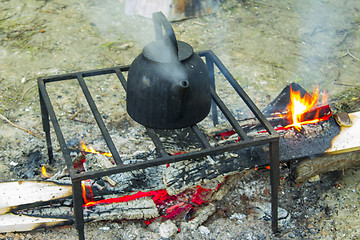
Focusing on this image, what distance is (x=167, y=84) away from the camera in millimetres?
2533

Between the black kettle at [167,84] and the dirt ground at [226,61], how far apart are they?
3.29 ft

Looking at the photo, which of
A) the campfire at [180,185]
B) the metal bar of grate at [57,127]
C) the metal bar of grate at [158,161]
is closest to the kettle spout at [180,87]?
the metal bar of grate at [158,161]

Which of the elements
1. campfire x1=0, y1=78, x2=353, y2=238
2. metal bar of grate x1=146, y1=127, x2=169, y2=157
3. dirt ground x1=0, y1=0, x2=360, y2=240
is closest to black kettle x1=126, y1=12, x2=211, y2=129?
metal bar of grate x1=146, y1=127, x2=169, y2=157

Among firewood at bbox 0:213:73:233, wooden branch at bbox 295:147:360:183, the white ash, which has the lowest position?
the white ash

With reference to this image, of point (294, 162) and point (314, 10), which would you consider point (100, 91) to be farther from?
point (314, 10)

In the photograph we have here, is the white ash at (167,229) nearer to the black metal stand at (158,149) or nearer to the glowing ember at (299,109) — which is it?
the black metal stand at (158,149)

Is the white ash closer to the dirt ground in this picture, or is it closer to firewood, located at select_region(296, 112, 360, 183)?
the dirt ground

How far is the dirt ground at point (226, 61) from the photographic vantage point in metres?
3.32

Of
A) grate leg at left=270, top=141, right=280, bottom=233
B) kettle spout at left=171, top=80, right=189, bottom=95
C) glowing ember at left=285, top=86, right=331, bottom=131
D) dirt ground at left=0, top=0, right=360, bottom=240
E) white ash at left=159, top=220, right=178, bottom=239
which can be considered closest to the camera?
kettle spout at left=171, top=80, right=189, bottom=95

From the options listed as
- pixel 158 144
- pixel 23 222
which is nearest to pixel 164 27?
pixel 158 144

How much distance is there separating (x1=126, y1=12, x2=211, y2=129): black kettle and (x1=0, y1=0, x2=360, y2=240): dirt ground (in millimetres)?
1003

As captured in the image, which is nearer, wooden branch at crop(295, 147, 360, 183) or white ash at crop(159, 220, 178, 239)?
white ash at crop(159, 220, 178, 239)

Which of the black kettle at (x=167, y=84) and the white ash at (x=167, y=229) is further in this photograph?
the white ash at (x=167, y=229)

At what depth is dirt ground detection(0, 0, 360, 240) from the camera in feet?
10.9
